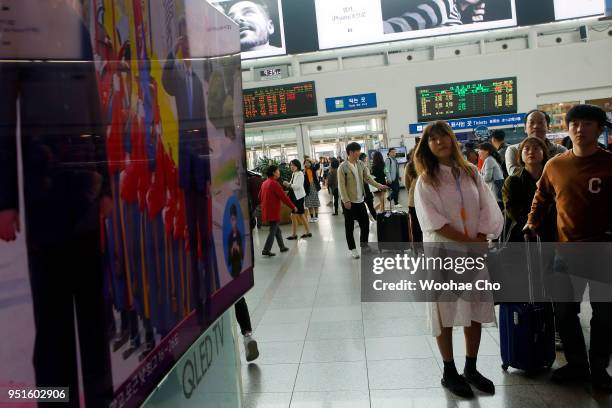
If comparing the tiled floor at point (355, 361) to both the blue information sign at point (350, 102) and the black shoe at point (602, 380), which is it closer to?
the black shoe at point (602, 380)

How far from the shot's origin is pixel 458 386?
3.08 m

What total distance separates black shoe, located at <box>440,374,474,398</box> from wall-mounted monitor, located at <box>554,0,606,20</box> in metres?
13.8

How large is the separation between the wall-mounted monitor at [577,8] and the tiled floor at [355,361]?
1181 centimetres

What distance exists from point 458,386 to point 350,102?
16.4 m

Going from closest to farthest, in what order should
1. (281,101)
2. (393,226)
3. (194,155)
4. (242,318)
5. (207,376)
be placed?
(194,155)
(207,376)
(242,318)
(393,226)
(281,101)

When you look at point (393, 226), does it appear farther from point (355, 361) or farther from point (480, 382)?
point (480, 382)

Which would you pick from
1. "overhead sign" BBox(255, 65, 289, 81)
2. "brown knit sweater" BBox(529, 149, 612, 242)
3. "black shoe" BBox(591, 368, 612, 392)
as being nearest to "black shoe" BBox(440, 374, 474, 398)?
"black shoe" BBox(591, 368, 612, 392)

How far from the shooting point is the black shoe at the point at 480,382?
308 centimetres

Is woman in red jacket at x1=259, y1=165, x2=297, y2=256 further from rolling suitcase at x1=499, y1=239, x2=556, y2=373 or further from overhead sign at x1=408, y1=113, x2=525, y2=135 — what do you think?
overhead sign at x1=408, y1=113, x2=525, y2=135

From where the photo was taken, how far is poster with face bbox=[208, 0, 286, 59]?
14125 millimetres

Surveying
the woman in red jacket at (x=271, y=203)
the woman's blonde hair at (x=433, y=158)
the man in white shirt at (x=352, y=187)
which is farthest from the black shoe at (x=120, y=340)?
the woman in red jacket at (x=271, y=203)

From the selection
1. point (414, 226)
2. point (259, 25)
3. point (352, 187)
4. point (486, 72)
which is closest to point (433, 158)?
point (414, 226)

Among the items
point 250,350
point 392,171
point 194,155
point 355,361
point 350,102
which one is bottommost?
point 355,361

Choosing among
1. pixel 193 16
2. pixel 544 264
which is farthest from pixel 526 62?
pixel 193 16
